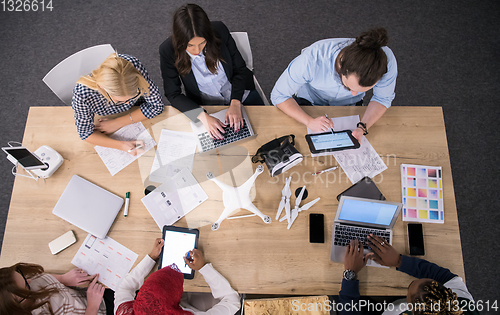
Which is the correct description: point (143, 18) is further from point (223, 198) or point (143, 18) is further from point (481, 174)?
point (481, 174)

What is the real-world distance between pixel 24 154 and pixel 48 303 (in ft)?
2.02

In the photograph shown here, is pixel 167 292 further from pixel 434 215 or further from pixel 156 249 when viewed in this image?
pixel 434 215

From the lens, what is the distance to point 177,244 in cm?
120

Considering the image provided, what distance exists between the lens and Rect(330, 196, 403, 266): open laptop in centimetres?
113

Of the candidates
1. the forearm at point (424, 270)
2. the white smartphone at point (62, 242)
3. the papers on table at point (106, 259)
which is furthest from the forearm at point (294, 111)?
the white smartphone at point (62, 242)

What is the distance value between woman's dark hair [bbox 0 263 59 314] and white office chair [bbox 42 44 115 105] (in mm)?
852

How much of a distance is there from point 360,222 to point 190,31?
1117mm

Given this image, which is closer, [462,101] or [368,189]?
[368,189]

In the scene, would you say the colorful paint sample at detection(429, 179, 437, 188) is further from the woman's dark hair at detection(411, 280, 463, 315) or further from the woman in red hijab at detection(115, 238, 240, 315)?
the woman in red hijab at detection(115, 238, 240, 315)

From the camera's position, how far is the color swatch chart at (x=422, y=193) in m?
1.23

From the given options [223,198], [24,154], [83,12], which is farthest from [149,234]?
[83,12]

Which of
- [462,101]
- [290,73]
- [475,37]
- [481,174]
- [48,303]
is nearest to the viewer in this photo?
[48,303]

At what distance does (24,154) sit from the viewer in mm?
1188

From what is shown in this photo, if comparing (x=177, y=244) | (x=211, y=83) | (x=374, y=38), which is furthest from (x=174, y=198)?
(x=374, y=38)
